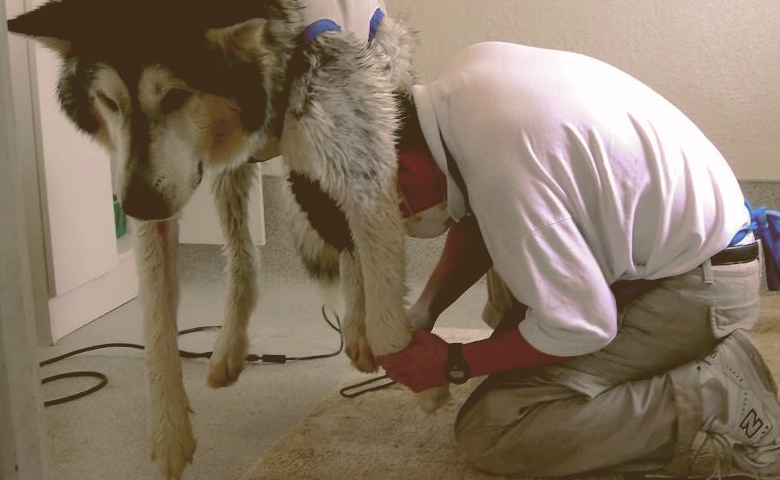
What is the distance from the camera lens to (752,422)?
1.21 m

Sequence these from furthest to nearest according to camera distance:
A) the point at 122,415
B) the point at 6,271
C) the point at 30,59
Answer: the point at 30,59 → the point at 122,415 → the point at 6,271

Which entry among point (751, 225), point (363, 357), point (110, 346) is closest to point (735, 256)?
point (751, 225)

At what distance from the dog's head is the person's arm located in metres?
0.55

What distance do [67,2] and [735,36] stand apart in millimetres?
1728

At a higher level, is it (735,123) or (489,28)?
(489,28)

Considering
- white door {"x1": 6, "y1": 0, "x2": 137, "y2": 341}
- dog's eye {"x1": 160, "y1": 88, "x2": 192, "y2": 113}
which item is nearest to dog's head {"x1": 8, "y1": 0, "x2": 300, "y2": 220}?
dog's eye {"x1": 160, "y1": 88, "x2": 192, "y2": 113}

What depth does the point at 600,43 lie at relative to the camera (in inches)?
87.3

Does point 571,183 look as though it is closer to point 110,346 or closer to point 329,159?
point 329,159

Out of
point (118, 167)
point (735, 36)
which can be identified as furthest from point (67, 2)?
point (735, 36)

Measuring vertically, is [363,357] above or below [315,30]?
below

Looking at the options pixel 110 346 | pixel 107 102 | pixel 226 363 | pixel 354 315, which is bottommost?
pixel 110 346

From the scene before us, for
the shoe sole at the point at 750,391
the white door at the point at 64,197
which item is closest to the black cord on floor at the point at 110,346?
the white door at the point at 64,197

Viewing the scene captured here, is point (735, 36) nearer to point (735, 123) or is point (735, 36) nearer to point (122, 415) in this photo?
point (735, 123)

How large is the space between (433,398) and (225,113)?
22.4 inches
